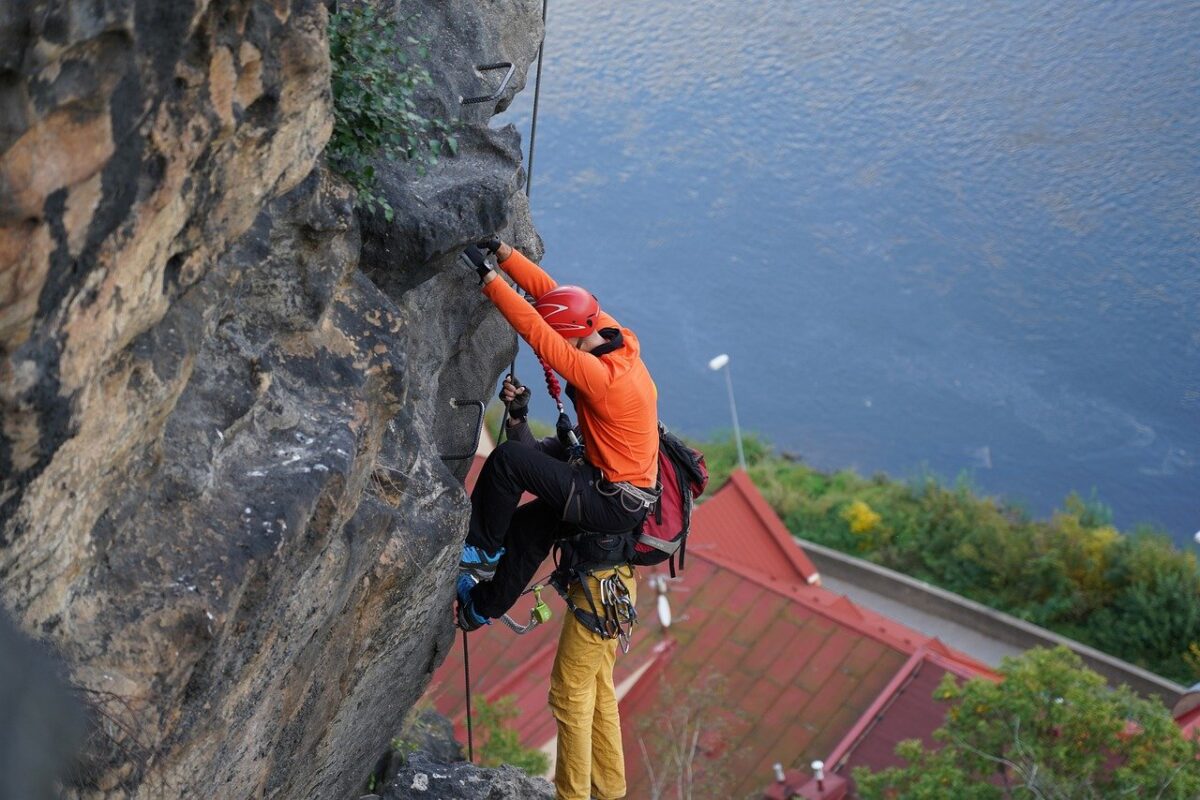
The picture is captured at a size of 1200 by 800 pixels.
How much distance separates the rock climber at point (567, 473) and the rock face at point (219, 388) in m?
0.33

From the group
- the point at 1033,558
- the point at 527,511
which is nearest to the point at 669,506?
the point at 527,511

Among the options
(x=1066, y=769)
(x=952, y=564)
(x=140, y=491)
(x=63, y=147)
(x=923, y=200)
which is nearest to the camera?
(x=63, y=147)

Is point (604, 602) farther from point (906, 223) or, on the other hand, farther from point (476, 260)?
point (906, 223)

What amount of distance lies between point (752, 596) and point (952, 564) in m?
12.3

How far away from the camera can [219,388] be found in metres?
5.23

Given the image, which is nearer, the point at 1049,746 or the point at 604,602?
the point at 604,602

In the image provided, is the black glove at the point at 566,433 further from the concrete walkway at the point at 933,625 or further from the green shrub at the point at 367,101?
the concrete walkway at the point at 933,625

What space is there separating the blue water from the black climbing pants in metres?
33.5

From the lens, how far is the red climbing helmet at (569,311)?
6809 mm

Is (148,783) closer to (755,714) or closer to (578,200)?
(755,714)

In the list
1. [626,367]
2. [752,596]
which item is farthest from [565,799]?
[752,596]

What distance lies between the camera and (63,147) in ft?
11.3

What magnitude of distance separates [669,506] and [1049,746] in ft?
21.7

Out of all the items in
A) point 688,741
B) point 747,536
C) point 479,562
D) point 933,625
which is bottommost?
point 933,625
